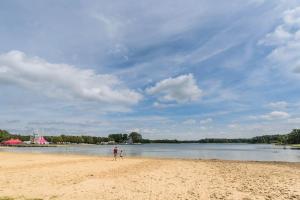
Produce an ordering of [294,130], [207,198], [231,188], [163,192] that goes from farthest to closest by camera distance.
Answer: [294,130] < [231,188] < [163,192] < [207,198]

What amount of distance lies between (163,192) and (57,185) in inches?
246

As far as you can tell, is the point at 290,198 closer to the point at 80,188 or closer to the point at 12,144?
the point at 80,188

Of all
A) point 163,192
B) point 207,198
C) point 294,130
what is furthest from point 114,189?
point 294,130

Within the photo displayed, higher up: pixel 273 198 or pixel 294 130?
pixel 294 130

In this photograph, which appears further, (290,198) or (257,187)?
(257,187)

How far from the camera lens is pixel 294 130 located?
633 ft

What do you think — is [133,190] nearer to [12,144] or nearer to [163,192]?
[163,192]

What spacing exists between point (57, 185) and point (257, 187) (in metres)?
11.3

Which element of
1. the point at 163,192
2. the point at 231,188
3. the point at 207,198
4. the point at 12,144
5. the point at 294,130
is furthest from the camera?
the point at 294,130

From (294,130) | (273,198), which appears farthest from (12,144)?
(273,198)

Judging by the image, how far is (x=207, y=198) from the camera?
48.4ft

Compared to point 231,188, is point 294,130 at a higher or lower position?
higher

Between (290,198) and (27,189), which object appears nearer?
(290,198)

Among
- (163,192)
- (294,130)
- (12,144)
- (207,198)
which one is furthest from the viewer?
(294,130)
